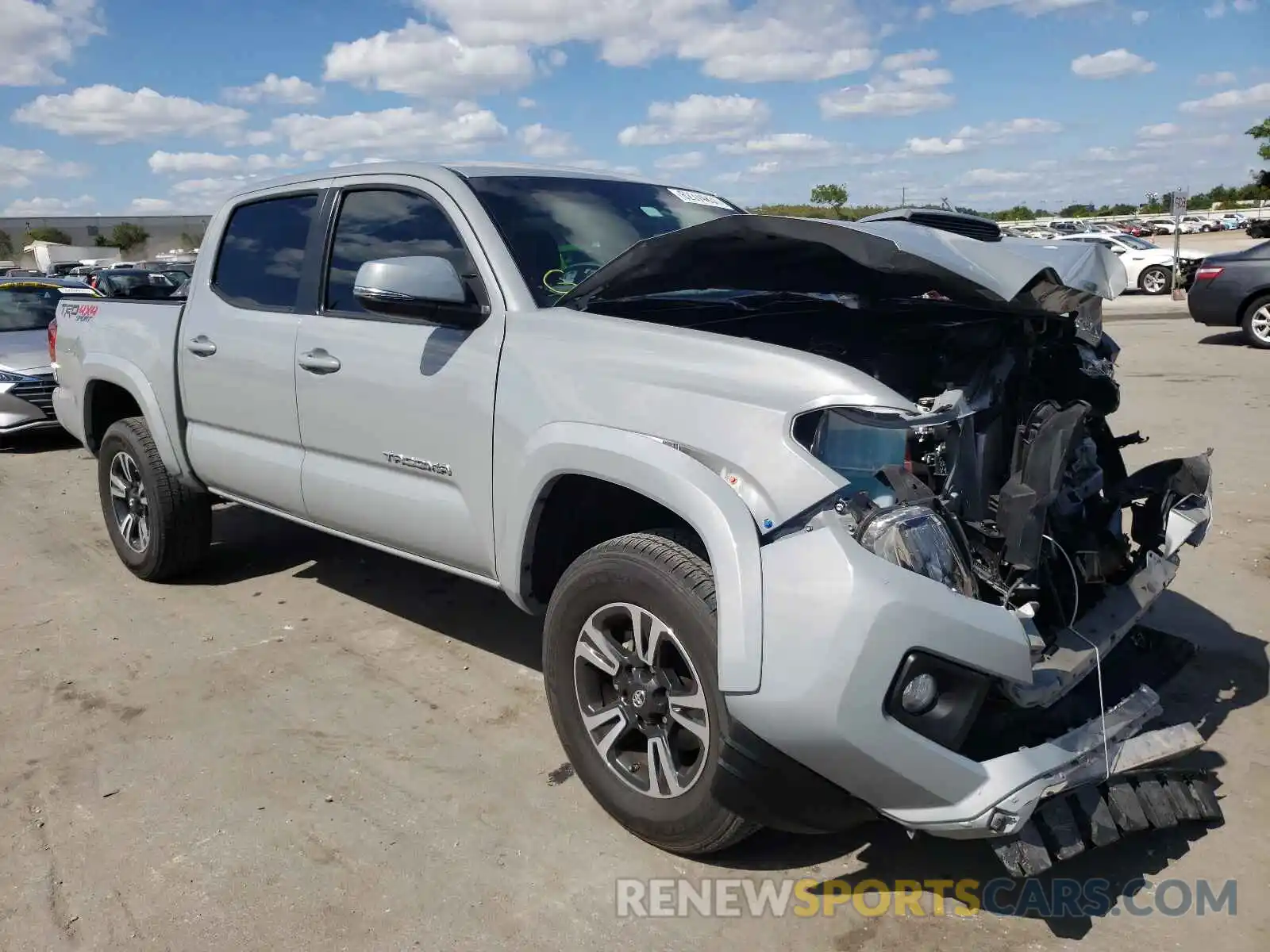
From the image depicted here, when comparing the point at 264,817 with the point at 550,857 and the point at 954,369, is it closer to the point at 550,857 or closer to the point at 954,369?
the point at 550,857

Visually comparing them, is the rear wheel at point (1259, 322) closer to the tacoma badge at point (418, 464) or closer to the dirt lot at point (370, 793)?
the dirt lot at point (370, 793)

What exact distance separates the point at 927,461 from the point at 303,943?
201 centimetres

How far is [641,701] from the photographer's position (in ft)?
9.45

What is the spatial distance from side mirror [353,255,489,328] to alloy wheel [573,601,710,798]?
3.78 feet

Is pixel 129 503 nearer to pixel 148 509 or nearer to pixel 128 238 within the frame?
pixel 148 509

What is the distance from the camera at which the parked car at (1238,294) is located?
42.5 feet

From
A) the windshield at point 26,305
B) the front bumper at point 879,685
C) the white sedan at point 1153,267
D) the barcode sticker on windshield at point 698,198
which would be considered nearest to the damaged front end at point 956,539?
the front bumper at point 879,685

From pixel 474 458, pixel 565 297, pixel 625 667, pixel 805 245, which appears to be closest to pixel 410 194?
pixel 565 297

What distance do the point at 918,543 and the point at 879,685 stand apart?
36 cm

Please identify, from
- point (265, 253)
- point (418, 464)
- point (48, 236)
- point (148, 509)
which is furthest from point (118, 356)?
point (48, 236)

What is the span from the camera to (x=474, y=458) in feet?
11.0

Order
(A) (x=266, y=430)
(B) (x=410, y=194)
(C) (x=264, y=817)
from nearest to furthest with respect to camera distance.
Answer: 1. (C) (x=264, y=817)
2. (B) (x=410, y=194)
3. (A) (x=266, y=430)

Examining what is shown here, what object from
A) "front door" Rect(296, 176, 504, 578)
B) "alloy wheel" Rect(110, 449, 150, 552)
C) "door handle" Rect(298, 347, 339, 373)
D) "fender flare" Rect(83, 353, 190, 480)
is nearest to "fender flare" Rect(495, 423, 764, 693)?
"front door" Rect(296, 176, 504, 578)

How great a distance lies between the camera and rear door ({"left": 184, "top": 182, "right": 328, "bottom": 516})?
4.23 meters
